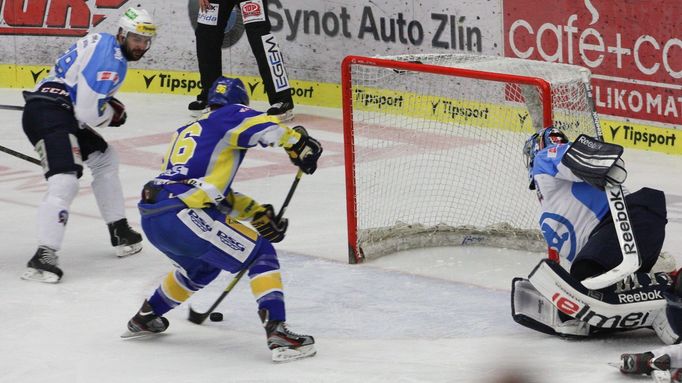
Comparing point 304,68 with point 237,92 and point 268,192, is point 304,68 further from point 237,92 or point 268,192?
point 237,92

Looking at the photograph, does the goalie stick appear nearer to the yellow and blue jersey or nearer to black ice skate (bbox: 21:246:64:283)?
the yellow and blue jersey

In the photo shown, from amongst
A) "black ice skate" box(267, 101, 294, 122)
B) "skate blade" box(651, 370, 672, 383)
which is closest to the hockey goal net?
"skate blade" box(651, 370, 672, 383)

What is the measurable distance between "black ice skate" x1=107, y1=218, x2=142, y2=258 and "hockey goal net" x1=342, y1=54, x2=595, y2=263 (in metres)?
1.08

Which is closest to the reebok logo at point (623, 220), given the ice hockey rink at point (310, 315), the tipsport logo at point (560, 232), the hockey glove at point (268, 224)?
the tipsport logo at point (560, 232)

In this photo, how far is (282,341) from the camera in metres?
5.12

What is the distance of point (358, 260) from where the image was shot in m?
6.77

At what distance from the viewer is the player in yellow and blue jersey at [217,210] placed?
16.9ft

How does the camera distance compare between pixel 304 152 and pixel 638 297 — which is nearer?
pixel 638 297

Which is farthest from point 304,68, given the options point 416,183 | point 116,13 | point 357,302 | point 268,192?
point 357,302

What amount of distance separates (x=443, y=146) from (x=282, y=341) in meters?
2.82

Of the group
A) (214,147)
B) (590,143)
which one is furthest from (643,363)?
(214,147)

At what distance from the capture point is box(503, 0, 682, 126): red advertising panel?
8.59m

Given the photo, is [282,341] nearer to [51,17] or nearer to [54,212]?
[54,212]

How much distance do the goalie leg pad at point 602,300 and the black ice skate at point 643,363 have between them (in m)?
0.36
